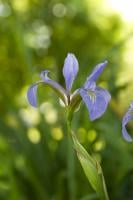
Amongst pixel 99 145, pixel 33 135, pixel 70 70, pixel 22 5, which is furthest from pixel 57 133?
pixel 22 5

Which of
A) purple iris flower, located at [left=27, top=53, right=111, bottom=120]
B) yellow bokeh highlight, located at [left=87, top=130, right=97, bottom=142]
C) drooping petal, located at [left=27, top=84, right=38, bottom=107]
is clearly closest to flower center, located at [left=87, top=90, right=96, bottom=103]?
purple iris flower, located at [left=27, top=53, right=111, bottom=120]

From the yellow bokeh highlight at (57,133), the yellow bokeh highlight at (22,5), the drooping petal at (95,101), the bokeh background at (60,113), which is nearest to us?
the drooping petal at (95,101)

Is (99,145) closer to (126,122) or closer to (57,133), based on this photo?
(57,133)

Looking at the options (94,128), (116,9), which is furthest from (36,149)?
(116,9)

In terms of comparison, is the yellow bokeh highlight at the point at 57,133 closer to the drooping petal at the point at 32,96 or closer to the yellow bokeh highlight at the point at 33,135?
the yellow bokeh highlight at the point at 33,135

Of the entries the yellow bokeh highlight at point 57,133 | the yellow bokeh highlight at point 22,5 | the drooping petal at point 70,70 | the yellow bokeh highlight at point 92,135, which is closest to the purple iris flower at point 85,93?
the drooping petal at point 70,70

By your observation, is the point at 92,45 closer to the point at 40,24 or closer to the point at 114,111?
the point at 40,24
